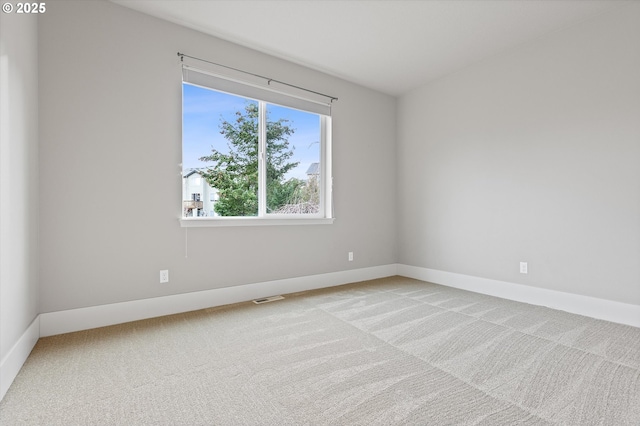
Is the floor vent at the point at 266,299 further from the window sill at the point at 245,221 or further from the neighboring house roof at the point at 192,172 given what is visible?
the neighboring house roof at the point at 192,172

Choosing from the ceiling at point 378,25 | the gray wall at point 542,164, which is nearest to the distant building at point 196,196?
the ceiling at point 378,25

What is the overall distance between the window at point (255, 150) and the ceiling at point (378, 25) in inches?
18.9

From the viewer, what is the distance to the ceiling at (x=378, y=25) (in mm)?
2572

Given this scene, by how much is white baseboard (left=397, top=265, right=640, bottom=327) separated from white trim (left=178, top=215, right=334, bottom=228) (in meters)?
1.65

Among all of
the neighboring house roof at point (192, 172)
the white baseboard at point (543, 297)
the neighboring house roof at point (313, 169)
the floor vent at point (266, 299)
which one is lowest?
the floor vent at point (266, 299)

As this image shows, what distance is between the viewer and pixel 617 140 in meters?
2.63

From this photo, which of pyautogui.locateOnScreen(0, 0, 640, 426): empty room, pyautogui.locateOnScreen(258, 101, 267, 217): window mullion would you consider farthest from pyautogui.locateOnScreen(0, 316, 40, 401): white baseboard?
pyautogui.locateOnScreen(258, 101, 267, 217): window mullion

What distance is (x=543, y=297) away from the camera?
3.04 m

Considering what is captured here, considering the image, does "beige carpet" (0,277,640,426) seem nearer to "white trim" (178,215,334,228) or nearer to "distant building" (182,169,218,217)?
"white trim" (178,215,334,228)

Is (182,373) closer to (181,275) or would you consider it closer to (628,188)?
(181,275)

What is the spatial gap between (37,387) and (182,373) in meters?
0.71

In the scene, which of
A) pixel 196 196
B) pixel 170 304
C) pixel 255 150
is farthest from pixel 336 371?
pixel 255 150

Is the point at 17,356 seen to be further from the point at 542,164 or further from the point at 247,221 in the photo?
the point at 542,164

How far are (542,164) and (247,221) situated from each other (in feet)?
9.91
